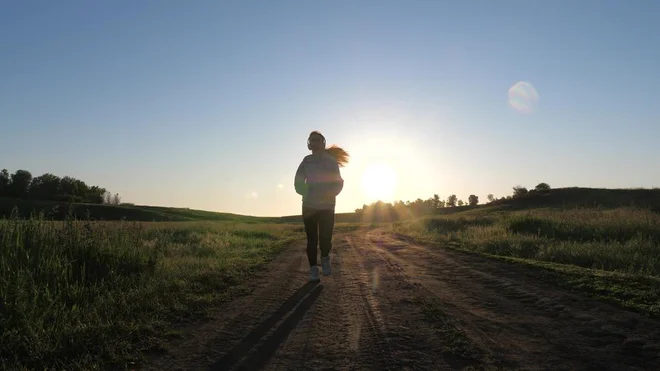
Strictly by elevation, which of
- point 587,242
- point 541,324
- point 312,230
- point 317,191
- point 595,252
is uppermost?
point 317,191

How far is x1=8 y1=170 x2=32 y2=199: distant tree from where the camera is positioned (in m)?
98.8

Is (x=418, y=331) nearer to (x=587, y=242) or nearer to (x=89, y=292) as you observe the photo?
(x=89, y=292)

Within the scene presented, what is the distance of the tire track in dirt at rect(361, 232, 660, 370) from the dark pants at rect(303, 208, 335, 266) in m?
1.86

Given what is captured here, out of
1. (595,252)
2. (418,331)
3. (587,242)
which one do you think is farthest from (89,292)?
(587,242)

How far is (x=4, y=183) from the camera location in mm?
101375

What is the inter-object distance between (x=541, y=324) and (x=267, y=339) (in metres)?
3.23

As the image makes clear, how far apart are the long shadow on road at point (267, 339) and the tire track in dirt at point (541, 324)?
2.02 m

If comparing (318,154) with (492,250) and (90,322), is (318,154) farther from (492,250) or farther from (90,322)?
(492,250)

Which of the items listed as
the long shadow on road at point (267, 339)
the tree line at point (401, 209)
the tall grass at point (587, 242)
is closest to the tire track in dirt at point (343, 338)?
the long shadow on road at point (267, 339)

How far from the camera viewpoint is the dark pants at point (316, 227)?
8.97 meters

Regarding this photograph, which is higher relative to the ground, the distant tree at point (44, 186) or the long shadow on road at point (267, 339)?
the distant tree at point (44, 186)

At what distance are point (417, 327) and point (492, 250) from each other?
1064 centimetres

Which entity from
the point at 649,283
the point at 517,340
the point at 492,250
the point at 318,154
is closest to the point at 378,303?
the point at 517,340

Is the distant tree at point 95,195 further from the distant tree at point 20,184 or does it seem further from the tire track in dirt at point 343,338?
the tire track in dirt at point 343,338
